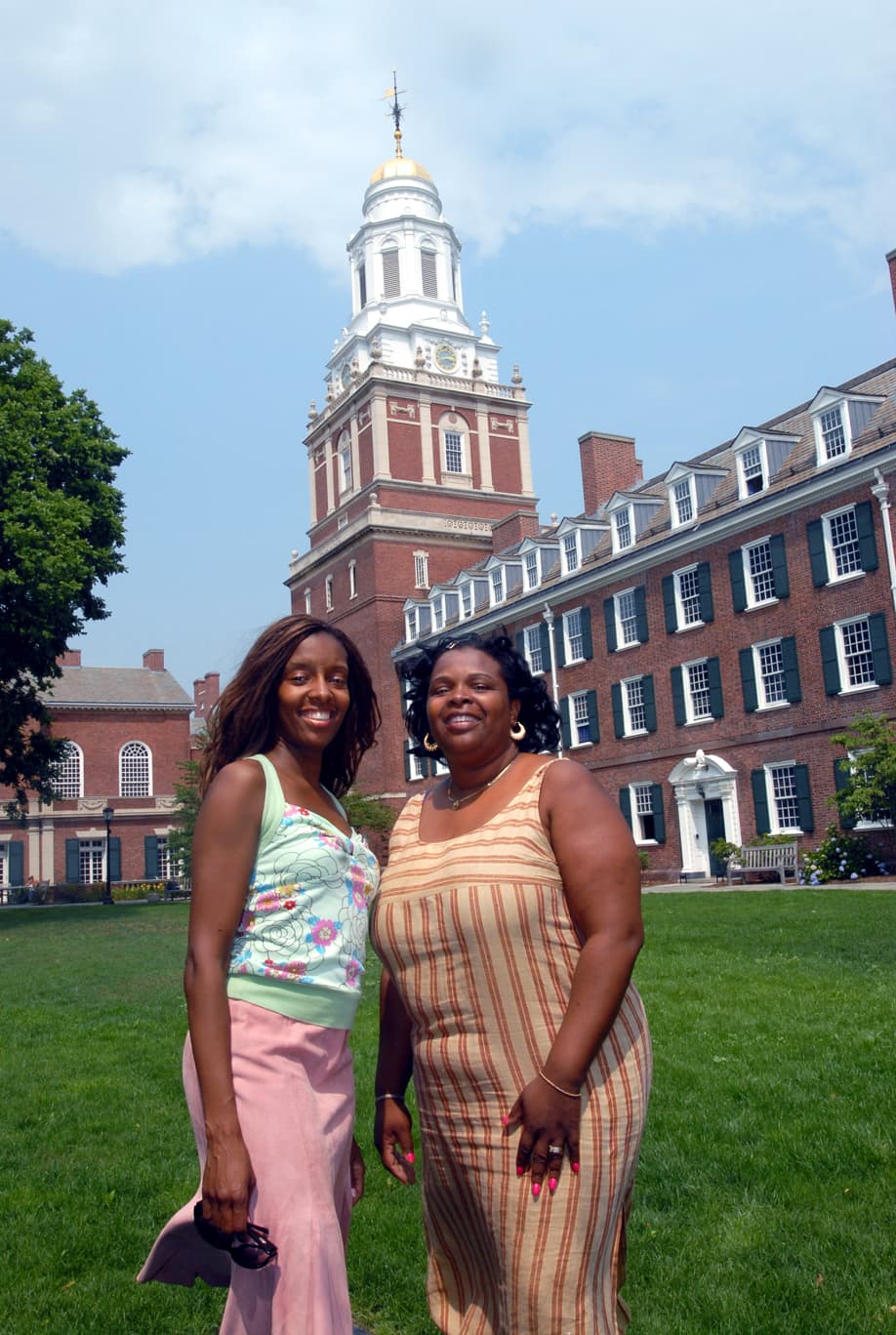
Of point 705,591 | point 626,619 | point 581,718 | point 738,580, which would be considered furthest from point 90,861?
point 738,580

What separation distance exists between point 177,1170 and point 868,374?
96.1ft

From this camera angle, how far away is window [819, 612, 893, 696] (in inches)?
987

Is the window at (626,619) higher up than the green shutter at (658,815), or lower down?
higher up

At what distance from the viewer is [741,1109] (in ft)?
18.6

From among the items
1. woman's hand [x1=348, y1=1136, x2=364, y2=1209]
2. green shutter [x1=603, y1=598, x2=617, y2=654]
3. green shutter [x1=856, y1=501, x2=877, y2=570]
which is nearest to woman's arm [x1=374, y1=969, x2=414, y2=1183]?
woman's hand [x1=348, y1=1136, x2=364, y2=1209]

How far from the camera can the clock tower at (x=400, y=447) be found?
47.2m

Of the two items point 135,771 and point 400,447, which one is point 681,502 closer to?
point 400,447

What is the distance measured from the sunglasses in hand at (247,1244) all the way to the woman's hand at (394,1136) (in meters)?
0.68

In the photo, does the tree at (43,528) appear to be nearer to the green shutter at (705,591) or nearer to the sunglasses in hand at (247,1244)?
the green shutter at (705,591)

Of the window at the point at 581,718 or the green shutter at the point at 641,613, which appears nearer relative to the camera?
the green shutter at the point at 641,613

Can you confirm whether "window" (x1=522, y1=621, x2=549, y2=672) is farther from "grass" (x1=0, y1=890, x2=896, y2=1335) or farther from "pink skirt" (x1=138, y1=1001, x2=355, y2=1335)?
"pink skirt" (x1=138, y1=1001, x2=355, y2=1335)

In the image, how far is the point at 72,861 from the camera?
5494 cm

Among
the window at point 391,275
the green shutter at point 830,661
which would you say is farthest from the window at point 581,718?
the window at point 391,275

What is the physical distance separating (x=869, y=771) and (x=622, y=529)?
12.3 m
